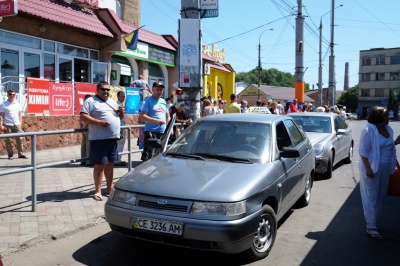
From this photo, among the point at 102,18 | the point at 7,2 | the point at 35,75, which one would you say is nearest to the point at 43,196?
the point at 7,2

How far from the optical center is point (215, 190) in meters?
3.92

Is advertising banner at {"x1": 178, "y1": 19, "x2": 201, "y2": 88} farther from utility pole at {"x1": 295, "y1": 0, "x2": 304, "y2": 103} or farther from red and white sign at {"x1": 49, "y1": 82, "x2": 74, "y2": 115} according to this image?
utility pole at {"x1": 295, "y1": 0, "x2": 304, "y2": 103}

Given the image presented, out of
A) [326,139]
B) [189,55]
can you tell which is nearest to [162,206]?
[189,55]

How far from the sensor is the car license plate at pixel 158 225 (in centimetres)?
375

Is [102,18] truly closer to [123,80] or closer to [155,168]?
[123,80]

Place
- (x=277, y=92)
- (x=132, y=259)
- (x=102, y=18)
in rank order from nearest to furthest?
1. (x=132, y=259)
2. (x=102, y=18)
3. (x=277, y=92)

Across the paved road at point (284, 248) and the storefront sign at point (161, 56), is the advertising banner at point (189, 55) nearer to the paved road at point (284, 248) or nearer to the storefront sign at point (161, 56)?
the paved road at point (284, 248)

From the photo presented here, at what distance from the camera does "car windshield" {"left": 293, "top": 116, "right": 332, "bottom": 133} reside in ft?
32.0

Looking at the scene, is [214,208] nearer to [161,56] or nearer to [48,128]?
[48,128]

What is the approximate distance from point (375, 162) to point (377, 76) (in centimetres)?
9094

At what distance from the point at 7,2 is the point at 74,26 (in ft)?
13.0

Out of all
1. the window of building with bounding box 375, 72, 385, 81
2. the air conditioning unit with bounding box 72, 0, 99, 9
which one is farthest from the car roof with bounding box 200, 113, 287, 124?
the window of building with bounding box 375, 72, 385, 81

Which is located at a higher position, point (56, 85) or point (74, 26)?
point (74, 26)

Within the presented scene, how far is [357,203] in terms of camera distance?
6617 mm
